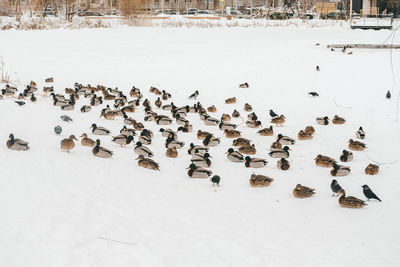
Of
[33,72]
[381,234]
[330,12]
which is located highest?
[330,12]

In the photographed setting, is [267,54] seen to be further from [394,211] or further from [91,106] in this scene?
[394,211]

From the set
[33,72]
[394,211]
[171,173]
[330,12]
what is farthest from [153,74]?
[330,12]

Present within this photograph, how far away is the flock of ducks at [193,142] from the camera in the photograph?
334 inches

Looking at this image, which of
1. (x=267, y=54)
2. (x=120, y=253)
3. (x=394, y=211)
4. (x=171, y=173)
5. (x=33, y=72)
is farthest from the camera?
(x=267, y=54)

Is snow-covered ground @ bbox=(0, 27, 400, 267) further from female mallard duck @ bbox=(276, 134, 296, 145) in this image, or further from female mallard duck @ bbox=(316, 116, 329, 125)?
female mallard duck @ bbox=(316, 116, 329, 125)

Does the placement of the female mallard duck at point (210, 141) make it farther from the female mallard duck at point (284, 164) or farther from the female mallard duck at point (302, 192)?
the female mallard duck at point (302, 192)

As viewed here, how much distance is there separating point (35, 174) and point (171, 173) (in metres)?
2.63

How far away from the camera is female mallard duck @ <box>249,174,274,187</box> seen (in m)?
8.05

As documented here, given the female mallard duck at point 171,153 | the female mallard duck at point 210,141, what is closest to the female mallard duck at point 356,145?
the female mallard duck at point 210,141

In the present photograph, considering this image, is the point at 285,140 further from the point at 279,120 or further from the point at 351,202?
the point at 351,202

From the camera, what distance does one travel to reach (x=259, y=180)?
26.5 ft

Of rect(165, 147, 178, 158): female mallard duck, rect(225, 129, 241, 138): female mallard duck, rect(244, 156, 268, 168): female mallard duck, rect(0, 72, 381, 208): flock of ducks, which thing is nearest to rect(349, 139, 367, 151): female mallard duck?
rect(0, 72, 381, 208): flock of ducks

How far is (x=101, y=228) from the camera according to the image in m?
5.76

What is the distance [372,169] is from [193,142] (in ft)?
14.8
